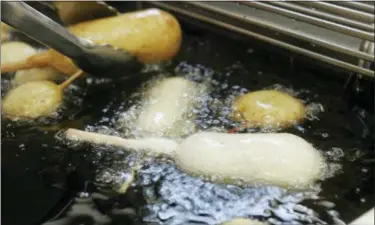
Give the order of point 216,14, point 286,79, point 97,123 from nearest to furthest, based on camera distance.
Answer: point 97,123
point 286,79
point 216,14

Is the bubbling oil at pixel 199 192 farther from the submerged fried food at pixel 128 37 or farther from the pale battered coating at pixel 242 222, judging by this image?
the submerged fried food at pixel 128 37

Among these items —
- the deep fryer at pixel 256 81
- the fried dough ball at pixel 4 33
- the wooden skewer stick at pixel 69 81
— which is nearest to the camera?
the deep fryer at pixel 256 81

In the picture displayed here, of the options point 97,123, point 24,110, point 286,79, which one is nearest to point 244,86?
point 286,79

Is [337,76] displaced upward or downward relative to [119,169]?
upward

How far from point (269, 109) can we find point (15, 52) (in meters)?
0.62

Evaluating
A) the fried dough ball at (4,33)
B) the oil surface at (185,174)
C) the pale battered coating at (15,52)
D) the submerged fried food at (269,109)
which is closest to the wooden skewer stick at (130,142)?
the oil surface at (185,174)

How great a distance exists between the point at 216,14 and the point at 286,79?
0.88ft

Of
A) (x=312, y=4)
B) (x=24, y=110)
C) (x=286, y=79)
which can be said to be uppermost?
(x=312, y=4)

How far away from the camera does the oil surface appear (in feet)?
2.77

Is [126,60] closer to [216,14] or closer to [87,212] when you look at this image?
[216,14]

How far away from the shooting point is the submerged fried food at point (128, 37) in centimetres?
120

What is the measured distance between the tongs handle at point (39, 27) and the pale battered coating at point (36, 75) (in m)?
0.13

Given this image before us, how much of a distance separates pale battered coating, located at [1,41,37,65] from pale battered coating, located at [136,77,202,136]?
0.33 metres

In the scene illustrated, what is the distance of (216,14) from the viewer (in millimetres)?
1334
